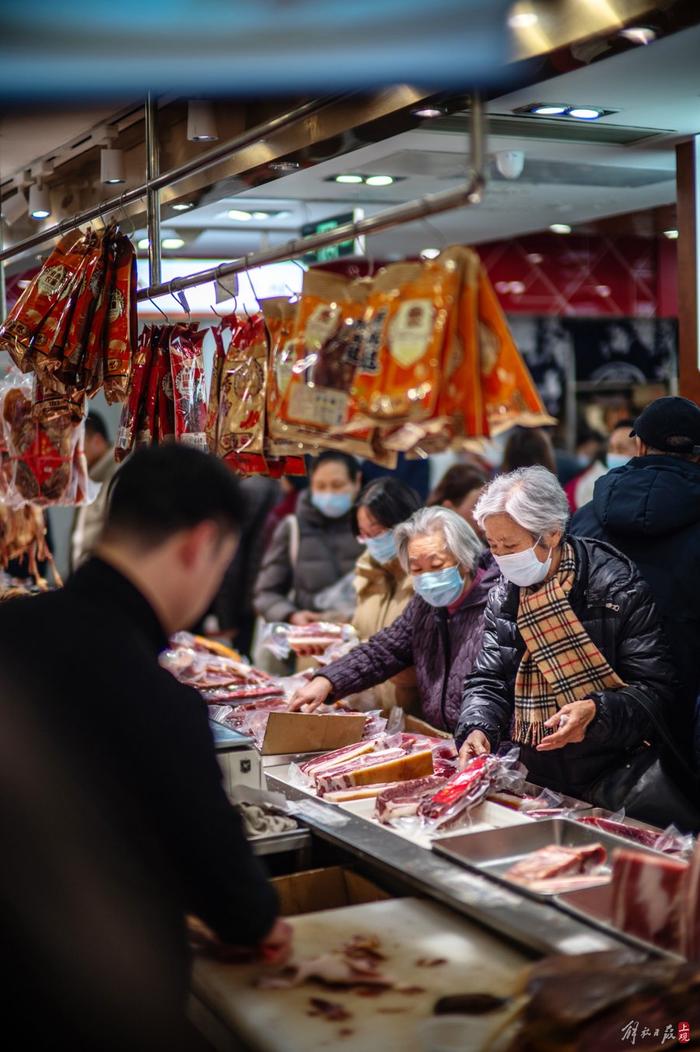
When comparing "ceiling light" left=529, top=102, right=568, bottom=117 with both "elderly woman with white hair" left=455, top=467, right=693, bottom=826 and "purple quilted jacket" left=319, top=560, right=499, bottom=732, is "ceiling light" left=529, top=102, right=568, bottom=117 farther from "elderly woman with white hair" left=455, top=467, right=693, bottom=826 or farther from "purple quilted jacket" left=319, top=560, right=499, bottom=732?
"purple quilted jacket" left=319, top=560, right=499, bottom=732

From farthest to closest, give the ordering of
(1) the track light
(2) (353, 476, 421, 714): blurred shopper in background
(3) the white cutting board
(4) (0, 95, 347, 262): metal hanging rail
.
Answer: (1) the track light → (2) (353, 476, 421, 714): blurred shopper in background → (4) (0, 95, 347, 262): metal hanging rail → (3) the white cutting board

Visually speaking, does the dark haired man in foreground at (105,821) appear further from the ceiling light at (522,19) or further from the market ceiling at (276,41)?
the ceiling light at (522,19)

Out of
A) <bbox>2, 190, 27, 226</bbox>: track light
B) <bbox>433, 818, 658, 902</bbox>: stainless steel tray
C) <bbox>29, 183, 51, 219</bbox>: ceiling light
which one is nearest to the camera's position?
<bbox>433, 818, 658, 902</bbox>: stainless steel tray

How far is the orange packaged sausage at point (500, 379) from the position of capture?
8.77 feet

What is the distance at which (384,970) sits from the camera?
2479mm

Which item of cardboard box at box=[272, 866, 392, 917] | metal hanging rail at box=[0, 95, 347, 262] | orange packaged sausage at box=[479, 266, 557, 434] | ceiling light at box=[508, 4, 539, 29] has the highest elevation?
ceiling light at box=[508, 4, 539, 29]

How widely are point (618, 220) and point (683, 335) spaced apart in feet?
14.1

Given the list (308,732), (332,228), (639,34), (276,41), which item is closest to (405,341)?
(639,34)

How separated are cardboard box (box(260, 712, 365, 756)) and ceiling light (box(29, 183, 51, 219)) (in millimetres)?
2955

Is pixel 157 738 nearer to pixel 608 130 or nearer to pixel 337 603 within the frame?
pixel 608 130

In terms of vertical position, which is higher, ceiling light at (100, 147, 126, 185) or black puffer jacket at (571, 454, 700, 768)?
ceiling light at (100, 147, 126, 185)

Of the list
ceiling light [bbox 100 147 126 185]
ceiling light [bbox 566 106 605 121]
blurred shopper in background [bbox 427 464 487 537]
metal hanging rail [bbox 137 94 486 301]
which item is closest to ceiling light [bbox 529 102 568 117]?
ceiling light [bbox 566 106 605 121]

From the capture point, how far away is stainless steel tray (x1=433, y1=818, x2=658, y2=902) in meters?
2.88

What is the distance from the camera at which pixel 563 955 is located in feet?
7.58
